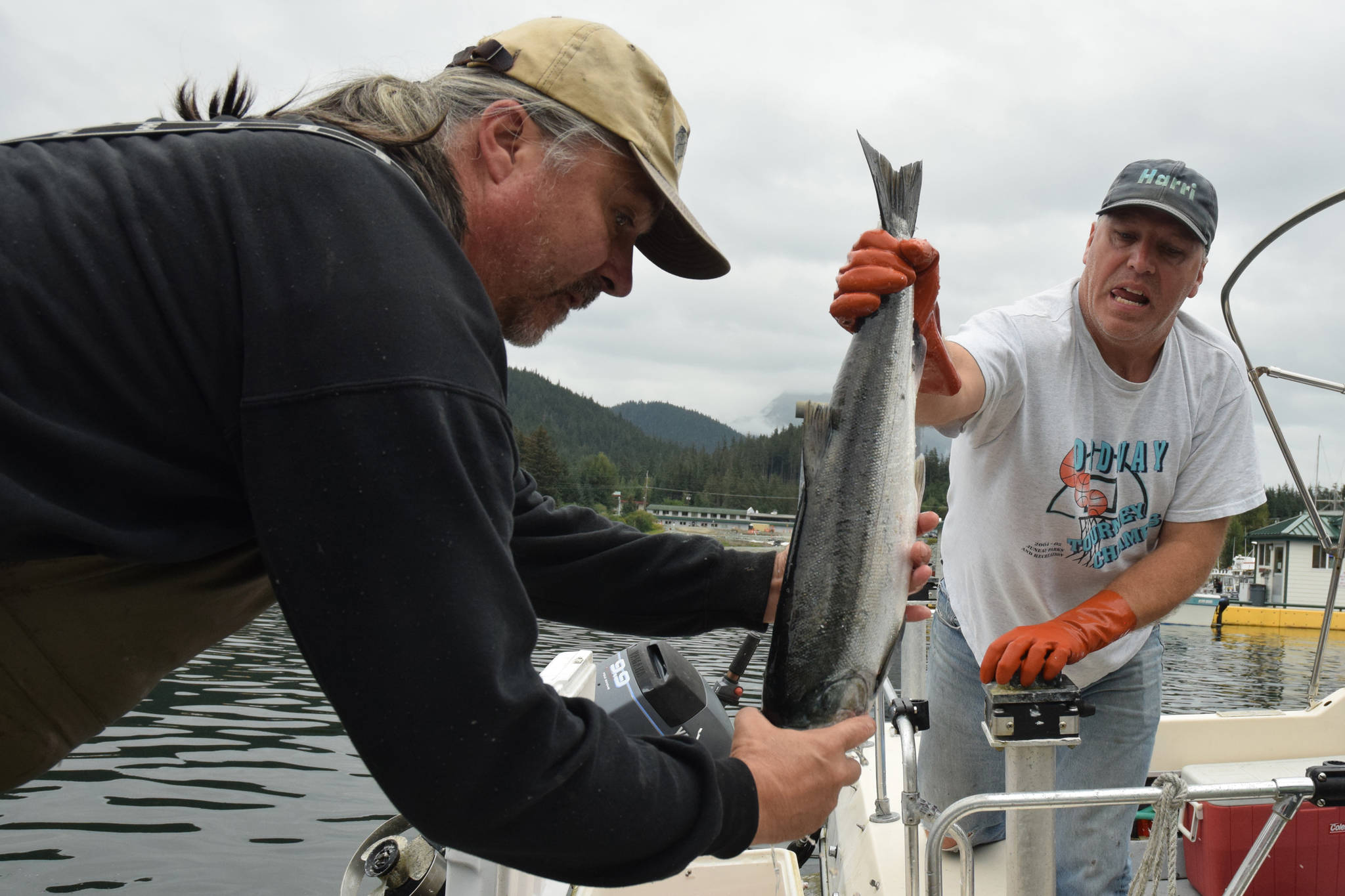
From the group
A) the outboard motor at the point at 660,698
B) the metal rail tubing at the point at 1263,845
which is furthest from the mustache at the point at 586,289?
the metal rail tubing at the point at 1263,845

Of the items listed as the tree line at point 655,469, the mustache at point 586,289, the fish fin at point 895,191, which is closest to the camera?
the mustache at point 586,289

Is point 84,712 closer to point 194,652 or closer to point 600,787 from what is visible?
point 194,652

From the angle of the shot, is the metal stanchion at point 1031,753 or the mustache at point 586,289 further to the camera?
the metal stanchion at point 1031,753

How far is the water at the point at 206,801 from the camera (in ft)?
29.6

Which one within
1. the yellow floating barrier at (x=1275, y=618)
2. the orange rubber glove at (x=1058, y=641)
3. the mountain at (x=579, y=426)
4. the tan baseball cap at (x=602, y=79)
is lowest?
the yellow floating barrier at (x=1275, y=618)

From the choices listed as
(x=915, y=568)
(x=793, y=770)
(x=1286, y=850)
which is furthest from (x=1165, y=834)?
(x=1286, y=850)

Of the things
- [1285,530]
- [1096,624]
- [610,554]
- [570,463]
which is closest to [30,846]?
[610,554]

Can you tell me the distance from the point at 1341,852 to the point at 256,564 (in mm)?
4912

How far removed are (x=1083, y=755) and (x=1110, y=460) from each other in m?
1.08

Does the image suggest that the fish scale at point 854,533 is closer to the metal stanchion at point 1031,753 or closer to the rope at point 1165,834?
the metal stanchion at point 1031,753

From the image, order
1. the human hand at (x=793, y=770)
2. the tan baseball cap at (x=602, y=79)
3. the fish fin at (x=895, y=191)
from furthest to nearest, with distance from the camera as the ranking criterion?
1. the fish fin at (x=895, y=191)
2. the tan baseball cap at (x=602, y=79)
3. the human hand at (x=793, y=770)

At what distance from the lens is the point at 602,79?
195 cm

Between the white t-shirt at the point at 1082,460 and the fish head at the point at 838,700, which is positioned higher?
the white t-shirt at the point at 1082,460

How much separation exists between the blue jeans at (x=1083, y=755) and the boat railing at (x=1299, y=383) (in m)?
1.38
